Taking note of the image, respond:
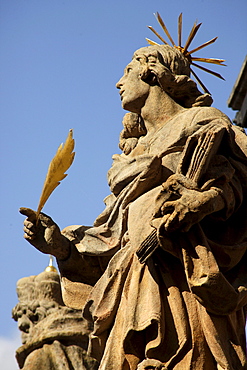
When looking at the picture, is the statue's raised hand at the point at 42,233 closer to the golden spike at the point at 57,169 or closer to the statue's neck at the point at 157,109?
the golden spike at the point at 57,169

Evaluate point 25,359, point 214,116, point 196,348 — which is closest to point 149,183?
point 214,116

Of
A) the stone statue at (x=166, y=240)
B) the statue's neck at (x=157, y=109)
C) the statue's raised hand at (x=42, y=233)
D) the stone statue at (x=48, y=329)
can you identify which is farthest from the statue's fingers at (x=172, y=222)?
the stone statue at (x=48, y=329)

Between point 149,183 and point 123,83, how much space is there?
3.56ft

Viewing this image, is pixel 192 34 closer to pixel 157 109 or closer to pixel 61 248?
pixel 157 109

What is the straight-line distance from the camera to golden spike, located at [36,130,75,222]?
8.91m

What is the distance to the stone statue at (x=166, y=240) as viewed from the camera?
7941 mm

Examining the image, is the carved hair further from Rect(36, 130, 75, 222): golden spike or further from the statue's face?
Rect(36, 130, 75, 222): golden spike

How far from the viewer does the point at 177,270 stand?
324 inches

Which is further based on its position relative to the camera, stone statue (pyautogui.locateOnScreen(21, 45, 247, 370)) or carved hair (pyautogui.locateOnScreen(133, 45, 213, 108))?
carved hair (pyautogui.locateOnScreen(133, 45, 213, 108))

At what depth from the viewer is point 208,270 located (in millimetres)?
7918

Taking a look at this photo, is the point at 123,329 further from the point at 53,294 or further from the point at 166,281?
the point at 53,294

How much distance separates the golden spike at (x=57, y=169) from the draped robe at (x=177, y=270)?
14.5 inches

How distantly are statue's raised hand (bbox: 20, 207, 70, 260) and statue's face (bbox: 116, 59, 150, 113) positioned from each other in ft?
3.66

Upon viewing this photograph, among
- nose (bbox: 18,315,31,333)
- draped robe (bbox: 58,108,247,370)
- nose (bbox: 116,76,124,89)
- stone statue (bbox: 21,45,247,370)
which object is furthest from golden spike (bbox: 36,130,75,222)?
nose (bbox: 18,315,31,333)
